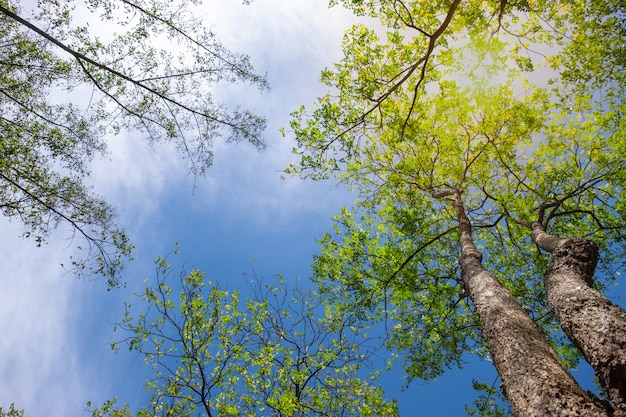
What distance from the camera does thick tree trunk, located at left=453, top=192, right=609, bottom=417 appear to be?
2.49 metres

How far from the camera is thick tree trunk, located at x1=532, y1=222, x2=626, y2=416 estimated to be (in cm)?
275

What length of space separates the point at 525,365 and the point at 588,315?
3.27ft

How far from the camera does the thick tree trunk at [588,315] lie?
275 cm

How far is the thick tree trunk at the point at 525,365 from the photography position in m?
2.49

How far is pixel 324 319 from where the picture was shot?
11.0 metres

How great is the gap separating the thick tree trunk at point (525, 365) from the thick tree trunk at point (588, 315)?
0.95 ft

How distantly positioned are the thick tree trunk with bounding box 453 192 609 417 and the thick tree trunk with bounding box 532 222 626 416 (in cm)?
29

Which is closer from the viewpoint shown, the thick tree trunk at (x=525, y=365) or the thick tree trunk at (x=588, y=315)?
the thick tree trunk at (x=525, y=365)

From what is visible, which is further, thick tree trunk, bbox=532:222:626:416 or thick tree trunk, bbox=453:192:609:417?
thick tree trunk, bbox=532:222:626:416

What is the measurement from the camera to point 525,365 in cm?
305

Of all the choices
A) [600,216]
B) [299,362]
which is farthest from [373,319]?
[600,216]

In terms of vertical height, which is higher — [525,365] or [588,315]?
[588,315]

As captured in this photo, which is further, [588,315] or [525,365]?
[588,315]

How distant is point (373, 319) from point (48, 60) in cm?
1018
